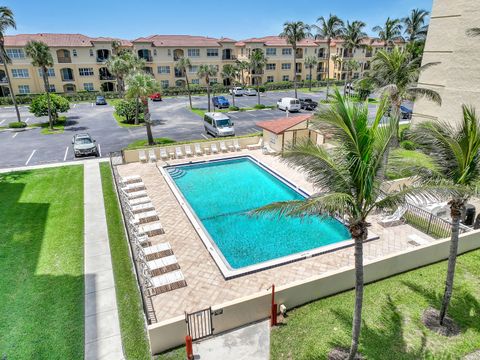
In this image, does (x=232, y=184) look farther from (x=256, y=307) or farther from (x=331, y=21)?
(x=331, y=21)

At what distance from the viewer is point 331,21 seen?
51094 millimetres

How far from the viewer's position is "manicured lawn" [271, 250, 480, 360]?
28.9ft

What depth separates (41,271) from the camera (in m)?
12.0

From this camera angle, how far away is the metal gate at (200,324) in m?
8.83

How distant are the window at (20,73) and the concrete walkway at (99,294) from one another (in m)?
50.5

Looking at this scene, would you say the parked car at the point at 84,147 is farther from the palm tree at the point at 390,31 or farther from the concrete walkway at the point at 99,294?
the palm tree at the point at 390,31

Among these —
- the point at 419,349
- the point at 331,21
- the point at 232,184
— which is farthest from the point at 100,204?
the point at 331,21

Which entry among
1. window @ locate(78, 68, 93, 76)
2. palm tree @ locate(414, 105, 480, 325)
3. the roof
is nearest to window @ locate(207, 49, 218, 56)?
window @ locate(78, 68, 93, 76)

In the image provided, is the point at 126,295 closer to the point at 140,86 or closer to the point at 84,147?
the point at 84,147

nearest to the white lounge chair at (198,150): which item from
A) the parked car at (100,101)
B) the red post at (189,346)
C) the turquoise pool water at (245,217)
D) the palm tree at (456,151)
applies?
the turquoise pool water at (245,217)

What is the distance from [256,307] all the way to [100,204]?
38.8ft

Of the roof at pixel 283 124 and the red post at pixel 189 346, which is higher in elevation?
the roof at pixel 283 124

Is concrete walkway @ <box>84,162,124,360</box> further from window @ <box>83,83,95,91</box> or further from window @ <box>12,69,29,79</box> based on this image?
window @ <box>12,69,29,79</box>

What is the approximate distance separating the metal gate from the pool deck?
48.6 inches
